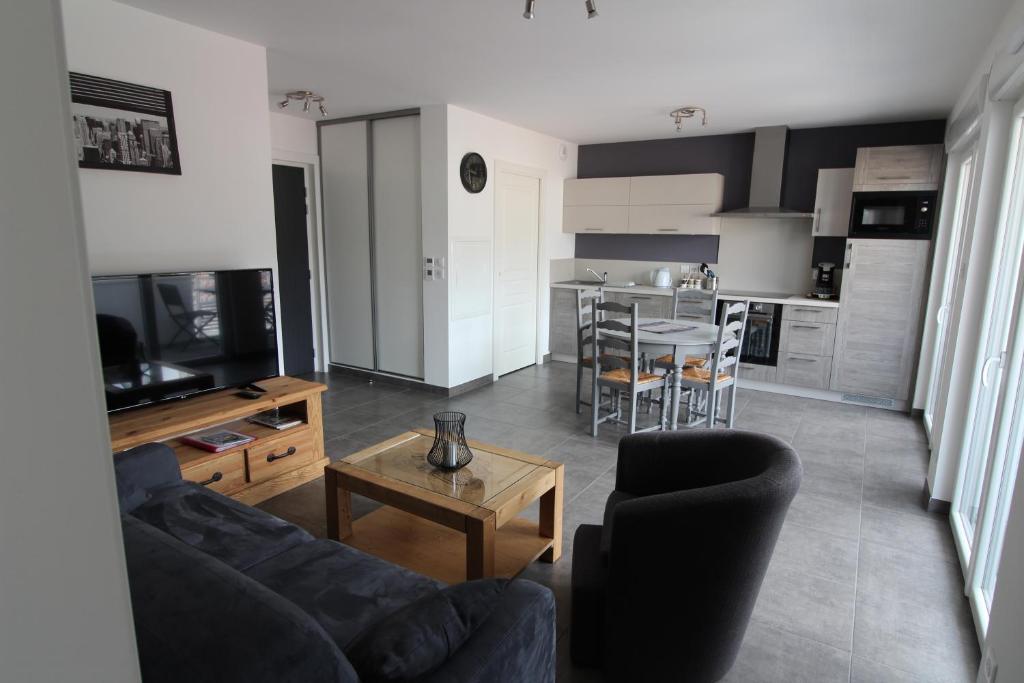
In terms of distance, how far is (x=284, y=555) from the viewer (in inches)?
76.9

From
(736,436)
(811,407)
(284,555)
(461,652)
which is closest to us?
(461,652)

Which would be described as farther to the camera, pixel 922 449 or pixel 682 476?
pixel 922 449

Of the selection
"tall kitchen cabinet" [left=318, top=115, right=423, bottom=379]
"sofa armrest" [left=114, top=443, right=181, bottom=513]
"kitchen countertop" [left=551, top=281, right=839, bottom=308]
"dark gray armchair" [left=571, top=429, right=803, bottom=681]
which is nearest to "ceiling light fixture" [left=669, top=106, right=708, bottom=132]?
"kitchen countertop" [left=551, top=281, right=839, bottom=308]

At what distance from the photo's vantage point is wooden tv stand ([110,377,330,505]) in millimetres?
2656

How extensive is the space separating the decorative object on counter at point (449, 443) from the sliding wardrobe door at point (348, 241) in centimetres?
326

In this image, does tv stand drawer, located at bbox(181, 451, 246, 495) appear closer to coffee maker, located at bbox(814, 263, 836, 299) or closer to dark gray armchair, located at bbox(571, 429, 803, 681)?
dark gray armchair, located at bbox(571, 429, 803, 681)

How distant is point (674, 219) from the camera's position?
6035 mm

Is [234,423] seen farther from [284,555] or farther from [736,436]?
[736,436]

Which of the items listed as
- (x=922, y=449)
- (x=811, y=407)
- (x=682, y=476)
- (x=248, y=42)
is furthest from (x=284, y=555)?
(x=811, y=407)

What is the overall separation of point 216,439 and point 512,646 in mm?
2268

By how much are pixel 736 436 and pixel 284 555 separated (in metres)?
1.65

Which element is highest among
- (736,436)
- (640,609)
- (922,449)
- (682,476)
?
(736,436)

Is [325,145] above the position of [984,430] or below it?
above

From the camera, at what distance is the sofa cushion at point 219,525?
195 centimetres
